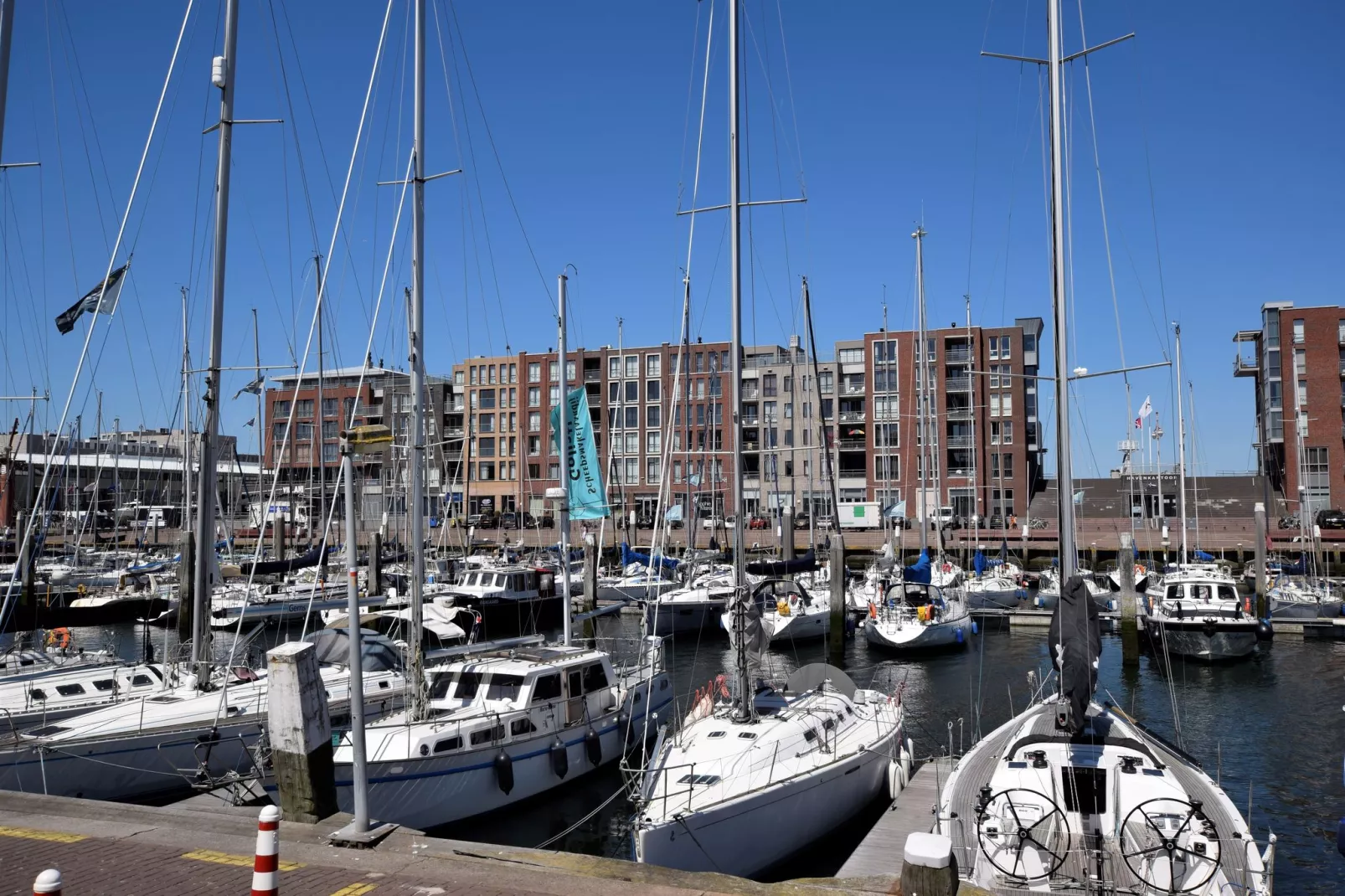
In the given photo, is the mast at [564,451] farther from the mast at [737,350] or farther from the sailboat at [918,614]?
the sailboat at [918,614]

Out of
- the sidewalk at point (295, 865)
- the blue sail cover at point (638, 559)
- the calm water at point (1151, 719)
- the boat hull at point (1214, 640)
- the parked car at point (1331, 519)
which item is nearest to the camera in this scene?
the sidewalk at point (295, 865)

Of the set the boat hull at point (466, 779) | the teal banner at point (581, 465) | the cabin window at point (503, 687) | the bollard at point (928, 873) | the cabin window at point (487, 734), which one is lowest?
the boat hull at point (466, 779)

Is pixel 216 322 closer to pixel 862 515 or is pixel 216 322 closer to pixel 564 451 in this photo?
pixel 564 451

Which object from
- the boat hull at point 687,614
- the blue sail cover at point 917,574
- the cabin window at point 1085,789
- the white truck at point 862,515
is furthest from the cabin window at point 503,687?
the white truck at point 862,515

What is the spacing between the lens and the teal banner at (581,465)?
26797mm

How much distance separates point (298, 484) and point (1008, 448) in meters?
73.1

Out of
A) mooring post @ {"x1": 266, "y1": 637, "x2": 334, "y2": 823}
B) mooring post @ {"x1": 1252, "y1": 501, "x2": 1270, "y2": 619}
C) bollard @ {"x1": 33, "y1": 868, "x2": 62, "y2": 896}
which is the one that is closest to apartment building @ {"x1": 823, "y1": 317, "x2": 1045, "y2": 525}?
mooring post @ {"x1": 1252, "y1": 501, "x2": 1270, "y2": 619}

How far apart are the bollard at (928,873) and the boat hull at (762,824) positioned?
18.6 ft

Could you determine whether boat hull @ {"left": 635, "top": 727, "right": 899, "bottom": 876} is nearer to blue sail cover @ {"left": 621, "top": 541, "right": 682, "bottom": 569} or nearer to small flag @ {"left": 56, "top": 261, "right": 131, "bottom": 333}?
small flag @ {"left": 56, "top": 261, "right": 131, "bottom": 333}

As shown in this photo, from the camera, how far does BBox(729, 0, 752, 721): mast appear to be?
18.4 metres

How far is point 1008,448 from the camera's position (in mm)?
92375

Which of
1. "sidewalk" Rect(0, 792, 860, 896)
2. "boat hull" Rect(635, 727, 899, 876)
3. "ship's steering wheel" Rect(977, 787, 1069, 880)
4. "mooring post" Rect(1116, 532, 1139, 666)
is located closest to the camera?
"sidewalk" Rect(0, 792, 860, 896)

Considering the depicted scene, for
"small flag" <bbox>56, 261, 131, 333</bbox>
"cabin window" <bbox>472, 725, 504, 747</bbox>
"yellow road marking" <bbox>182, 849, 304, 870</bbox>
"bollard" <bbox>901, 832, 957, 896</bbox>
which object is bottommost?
"cabin window" <bbox>472, 725, 504, 747</bbox>

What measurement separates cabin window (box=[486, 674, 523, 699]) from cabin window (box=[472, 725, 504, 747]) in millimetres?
1095
